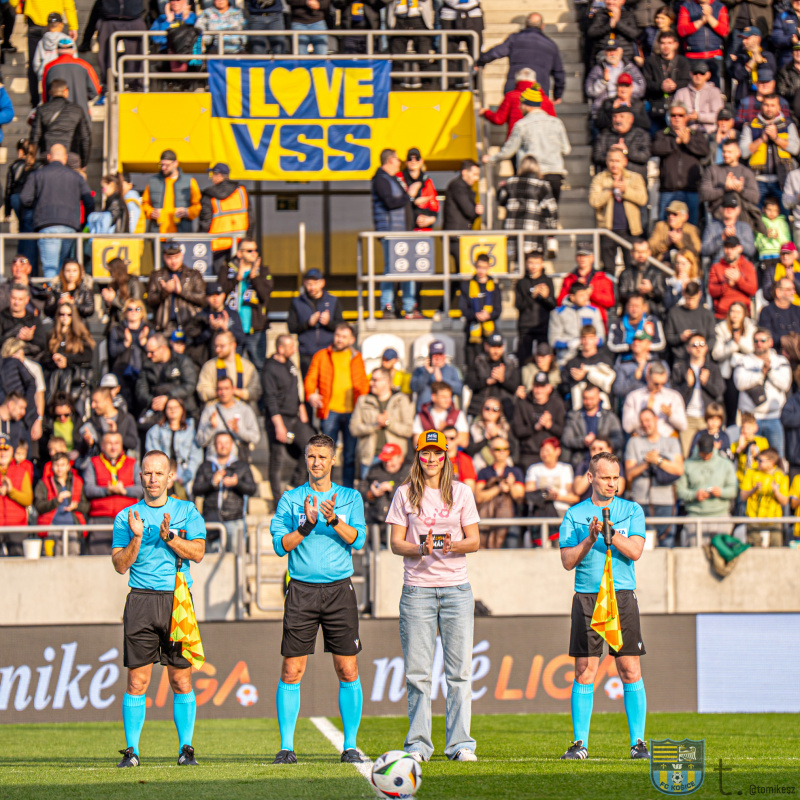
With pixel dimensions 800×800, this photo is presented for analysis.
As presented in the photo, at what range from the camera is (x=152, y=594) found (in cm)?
877

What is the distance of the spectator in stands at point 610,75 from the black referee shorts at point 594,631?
441 inches

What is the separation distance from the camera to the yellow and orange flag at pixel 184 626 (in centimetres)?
866

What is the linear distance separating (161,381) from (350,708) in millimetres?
7444

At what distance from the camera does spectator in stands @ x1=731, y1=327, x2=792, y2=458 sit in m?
15.6

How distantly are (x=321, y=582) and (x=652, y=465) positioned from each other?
277 inches

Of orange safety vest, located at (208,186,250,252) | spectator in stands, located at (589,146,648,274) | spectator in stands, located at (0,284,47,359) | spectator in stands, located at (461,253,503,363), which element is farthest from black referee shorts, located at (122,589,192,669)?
spectator in stands, located at (589,146,648,274)

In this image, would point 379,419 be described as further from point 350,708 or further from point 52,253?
point 350,708

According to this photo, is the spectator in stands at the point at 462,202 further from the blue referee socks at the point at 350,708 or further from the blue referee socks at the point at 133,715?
the blue referee socks at the point at 133,715

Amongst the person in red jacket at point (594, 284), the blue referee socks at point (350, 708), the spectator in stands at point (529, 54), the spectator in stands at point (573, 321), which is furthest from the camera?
the spectator in stands at point (529, 54)

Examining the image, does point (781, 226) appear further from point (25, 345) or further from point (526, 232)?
point (25, 345)

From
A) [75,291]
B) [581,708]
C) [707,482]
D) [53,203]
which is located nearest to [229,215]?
[53,203]

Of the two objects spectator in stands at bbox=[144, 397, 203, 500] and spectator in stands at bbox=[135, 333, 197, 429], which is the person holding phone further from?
spectator in stands at bbox=[135, 333, 197, 429]

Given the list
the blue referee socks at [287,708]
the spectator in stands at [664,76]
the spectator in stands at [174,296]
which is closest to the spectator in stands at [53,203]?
the spectator in stands at [174,296]

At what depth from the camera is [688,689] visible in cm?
1364
